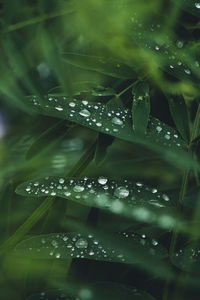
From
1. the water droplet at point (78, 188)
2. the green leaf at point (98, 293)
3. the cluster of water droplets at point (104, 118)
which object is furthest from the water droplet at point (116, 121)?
the green leaf at point (98, 293)

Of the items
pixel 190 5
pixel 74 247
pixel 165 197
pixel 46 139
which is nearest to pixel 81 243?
pixel 74 247

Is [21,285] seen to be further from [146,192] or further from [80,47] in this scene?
[80,47]

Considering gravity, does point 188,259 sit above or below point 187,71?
below

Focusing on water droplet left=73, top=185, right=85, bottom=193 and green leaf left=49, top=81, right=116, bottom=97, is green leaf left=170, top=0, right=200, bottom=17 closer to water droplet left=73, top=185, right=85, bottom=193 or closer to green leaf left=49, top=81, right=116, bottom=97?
green leaf left=49, top=81, right=116, bottom=97

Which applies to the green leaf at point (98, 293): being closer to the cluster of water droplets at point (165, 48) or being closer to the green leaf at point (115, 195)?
the green leaf at point (115, 195)

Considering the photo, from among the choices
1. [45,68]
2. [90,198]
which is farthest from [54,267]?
[45,68]

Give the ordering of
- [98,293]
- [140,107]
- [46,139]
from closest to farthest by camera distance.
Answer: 1. [98,293]
2. [140,107]
3. [46,139]

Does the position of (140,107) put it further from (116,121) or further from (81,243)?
(81,243)
